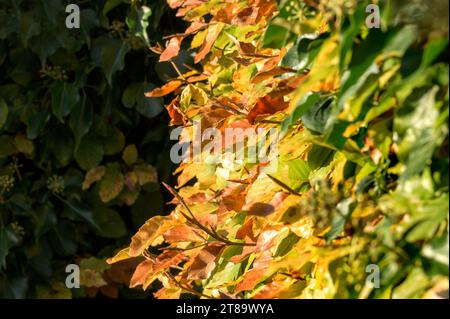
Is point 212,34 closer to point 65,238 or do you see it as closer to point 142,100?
point 142,100

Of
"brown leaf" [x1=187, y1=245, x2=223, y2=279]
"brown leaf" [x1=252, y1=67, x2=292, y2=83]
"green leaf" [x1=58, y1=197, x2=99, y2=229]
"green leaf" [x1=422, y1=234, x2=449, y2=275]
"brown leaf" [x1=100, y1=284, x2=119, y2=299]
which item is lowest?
"brown leaf" [x1=100, y1=284, x2=119, y2=299]

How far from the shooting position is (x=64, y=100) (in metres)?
3.35

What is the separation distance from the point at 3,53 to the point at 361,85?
8.43 ft

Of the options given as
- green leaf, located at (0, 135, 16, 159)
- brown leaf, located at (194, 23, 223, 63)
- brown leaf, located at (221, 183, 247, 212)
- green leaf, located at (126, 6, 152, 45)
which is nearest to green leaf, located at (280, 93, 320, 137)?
brown leaf, located at (221, 183, 247, 212)

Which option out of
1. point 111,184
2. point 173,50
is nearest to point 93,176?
point 111,184

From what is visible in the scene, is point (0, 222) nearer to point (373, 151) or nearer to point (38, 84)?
point (38, 84)

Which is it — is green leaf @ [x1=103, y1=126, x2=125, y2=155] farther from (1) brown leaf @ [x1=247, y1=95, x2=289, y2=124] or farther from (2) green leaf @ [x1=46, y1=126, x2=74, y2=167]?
(1) brown leaf @ [x1=247, y1=95, x2=289, y2=124]

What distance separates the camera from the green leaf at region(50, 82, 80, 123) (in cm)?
333

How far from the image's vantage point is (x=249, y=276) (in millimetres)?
1591

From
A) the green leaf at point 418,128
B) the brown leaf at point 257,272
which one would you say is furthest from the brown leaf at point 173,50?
the green leaf at point 418,128

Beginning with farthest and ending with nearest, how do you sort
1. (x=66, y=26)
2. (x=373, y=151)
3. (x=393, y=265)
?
(x=66, y=26) < (x=373, y=151) < (x=393, y=265)

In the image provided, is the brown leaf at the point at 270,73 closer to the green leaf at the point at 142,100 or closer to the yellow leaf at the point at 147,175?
the green leaf at the point at 142,100
